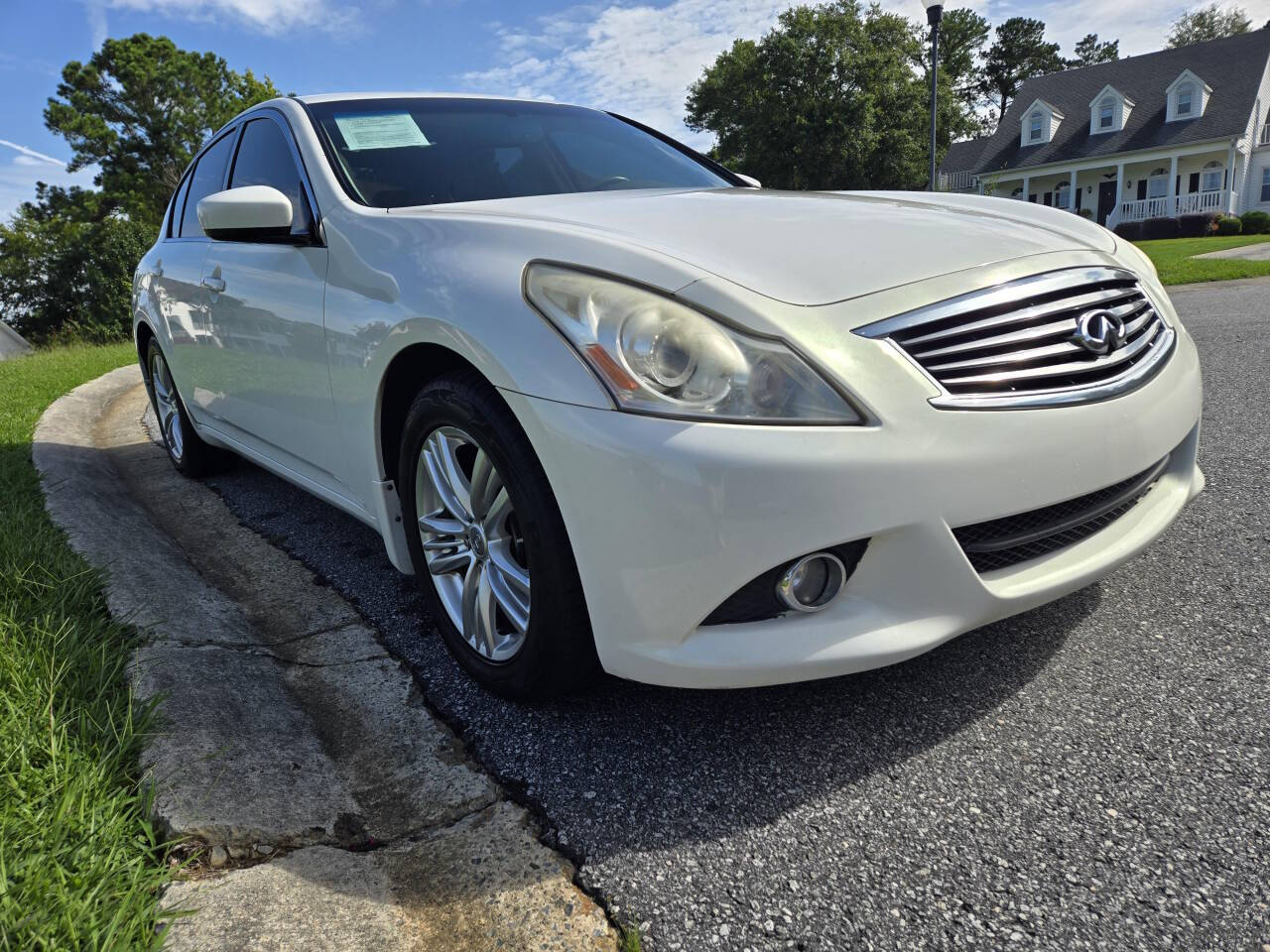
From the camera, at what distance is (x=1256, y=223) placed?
1128 inches

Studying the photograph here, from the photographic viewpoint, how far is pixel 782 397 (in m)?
1.63

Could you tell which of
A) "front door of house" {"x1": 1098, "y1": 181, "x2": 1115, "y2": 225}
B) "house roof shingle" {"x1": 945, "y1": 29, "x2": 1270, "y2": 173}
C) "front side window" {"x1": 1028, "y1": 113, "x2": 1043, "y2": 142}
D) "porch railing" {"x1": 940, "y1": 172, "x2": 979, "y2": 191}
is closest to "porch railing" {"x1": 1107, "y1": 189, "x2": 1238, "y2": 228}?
"front door of house" {"x1": 1098, "y1": 181, "x2": 1115, "y2": 225}

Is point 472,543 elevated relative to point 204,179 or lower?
lower

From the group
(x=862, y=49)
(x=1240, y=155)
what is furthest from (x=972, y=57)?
(x=1240, y=155)

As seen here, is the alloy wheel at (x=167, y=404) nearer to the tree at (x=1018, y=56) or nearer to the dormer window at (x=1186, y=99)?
the dormer window at (x=1186, y=99)

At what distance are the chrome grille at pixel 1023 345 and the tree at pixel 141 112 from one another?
4146 centimetres

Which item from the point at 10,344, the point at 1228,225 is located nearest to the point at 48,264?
the point at 10,344

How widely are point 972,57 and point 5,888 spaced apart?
225ft

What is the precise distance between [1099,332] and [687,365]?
3.07 ft

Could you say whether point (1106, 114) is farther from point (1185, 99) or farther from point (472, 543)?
point (472, 543)

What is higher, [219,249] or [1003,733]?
[219,249]

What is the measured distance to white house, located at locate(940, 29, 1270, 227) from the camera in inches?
1284

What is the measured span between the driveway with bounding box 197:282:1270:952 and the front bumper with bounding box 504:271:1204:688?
0.28 metres

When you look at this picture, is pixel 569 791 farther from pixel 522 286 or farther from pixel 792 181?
pixel 792 181
